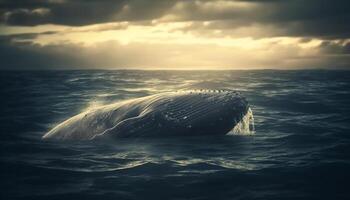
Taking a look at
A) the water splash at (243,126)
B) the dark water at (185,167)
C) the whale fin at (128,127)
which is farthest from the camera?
the water splash at (243,126)

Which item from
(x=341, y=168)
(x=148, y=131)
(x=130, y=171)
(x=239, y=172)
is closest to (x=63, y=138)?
(x=148, y=131)

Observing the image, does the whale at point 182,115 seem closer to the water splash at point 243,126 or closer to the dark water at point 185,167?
the water splash at point 243,126

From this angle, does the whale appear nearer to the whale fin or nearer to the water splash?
the whale fin

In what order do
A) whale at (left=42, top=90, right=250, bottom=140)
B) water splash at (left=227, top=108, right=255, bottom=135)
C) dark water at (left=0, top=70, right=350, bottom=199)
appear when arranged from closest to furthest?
dark water at (left=0, top=70, right=350, bottom=199) → whale at (left=42, top=90, right=250, bottom=140) → water splash at (left=227, top=108, right=255, bottom=135)

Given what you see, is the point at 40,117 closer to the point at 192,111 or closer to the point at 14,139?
the point at 14,139

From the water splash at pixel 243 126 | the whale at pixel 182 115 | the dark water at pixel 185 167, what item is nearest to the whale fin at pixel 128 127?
the whale at pixel 182 115

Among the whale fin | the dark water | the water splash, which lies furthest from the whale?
the dark water

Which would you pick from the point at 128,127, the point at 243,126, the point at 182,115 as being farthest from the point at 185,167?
the point at 243,126

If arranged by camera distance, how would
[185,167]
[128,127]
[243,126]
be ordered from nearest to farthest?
[185,167] → [128,127] → [243,126]

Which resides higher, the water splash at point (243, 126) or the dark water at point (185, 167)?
the water splash at point (243, 126)

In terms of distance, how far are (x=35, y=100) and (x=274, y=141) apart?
61.6 ft

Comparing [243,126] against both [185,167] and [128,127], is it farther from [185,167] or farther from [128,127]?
[128,127]

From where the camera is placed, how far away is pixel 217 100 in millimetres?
10430

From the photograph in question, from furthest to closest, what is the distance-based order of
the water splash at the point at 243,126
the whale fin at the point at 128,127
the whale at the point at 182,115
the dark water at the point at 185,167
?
the water splash at the point at 243,126
the whale fin at the point at 128,127
the whale at the point at 182,115
the dark water at the point at 185,167
